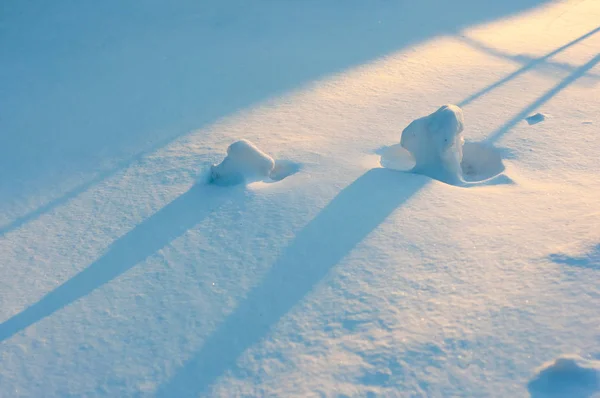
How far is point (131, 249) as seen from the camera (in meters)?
2.74

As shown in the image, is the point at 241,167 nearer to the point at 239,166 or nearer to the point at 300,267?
the point at 239,166

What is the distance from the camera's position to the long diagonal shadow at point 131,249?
7.93ft

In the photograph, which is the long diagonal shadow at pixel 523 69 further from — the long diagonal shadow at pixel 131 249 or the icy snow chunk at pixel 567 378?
the icy snow chunk at pixel 567 378

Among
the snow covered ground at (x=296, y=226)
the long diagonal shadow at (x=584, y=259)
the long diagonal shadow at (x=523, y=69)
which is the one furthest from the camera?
the long diagonal shadow at (x=523, y=69)

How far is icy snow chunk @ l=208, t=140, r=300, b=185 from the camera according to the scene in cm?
312

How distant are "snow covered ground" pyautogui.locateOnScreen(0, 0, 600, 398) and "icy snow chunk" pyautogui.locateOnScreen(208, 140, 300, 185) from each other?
72mm

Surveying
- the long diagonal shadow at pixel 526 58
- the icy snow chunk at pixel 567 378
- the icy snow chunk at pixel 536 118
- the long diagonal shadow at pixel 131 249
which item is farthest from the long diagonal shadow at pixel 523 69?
the icy snow chunk at pixel 567 378

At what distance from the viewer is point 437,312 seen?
87.4 inches

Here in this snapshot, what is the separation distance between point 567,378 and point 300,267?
1084 mm

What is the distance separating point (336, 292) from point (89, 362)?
3.14 feet

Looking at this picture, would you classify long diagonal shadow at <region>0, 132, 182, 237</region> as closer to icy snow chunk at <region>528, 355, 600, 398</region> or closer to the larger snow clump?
the larger snow clump

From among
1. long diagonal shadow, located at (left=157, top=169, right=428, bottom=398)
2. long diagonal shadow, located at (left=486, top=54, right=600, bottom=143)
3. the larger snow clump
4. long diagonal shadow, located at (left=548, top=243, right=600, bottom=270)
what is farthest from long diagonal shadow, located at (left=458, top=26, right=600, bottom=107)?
long diagonal shadow, located at (left=548, top=243, right=600, bottom=270)

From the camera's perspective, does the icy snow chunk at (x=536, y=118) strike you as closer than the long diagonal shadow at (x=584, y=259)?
No

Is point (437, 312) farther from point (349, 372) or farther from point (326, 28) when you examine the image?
point (326, 28)
